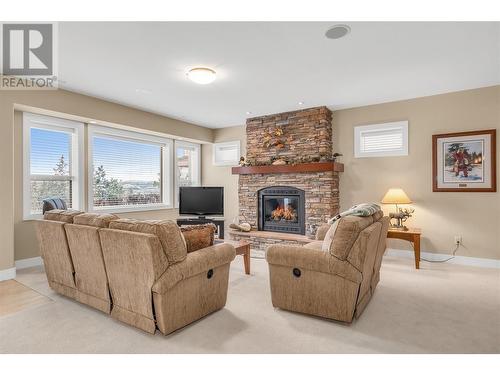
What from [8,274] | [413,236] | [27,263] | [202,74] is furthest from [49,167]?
[413,236]

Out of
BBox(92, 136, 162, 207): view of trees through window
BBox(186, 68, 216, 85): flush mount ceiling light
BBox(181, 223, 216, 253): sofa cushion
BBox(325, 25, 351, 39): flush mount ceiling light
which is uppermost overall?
A: BBox(325, 25, 351, 39): flush mount ceiling light

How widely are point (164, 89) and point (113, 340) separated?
336 centimetres

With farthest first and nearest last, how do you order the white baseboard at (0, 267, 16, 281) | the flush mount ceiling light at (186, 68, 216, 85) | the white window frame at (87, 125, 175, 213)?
the white window frame at (87, 125, 175, 213), the white baseboard at (0, 267, 16, 281), the flush mount ceiling light at (186, 68, 216, 85)

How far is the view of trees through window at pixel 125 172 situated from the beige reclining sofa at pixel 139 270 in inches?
95.2

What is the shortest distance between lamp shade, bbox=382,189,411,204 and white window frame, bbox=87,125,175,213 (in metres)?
4.40

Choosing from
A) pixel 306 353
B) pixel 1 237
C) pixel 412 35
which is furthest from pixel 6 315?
pixel 412 35

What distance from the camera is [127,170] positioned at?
5738 millimetres

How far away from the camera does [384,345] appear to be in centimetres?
214

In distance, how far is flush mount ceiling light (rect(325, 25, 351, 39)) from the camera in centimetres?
263

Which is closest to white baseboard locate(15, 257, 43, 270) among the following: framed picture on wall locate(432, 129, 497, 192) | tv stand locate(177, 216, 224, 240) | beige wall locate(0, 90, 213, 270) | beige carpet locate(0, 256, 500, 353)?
beige wall locate(0, 90, 213, 270)

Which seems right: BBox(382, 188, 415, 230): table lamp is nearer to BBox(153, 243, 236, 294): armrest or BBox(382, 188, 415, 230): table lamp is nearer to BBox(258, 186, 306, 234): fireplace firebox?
BBox(258, 186, 306, 234): fireplace firebox
